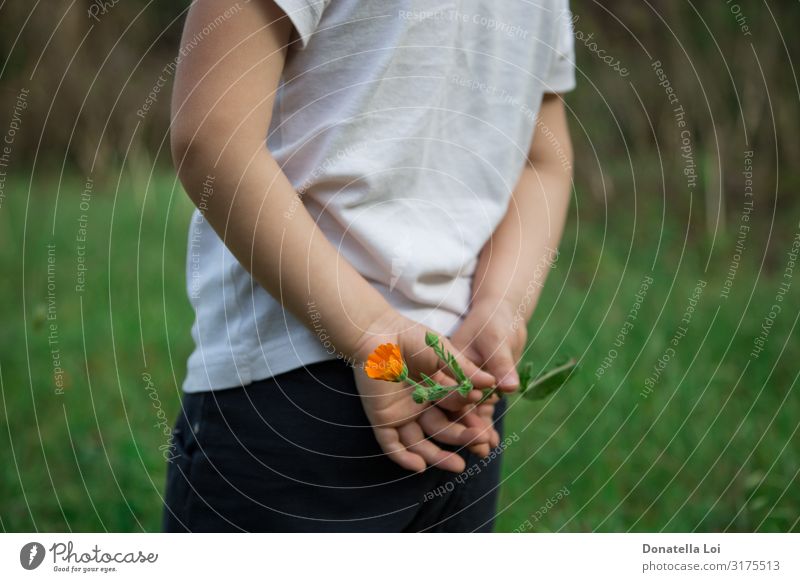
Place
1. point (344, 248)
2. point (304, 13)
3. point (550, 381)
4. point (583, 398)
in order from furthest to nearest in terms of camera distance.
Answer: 1. point (583, 398)
2. point (550, 381)
3. point (344, 248)
4. point (304, 13)

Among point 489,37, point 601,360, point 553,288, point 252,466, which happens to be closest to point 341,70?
point 489,37

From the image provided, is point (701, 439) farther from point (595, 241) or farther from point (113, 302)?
point (113, 302)

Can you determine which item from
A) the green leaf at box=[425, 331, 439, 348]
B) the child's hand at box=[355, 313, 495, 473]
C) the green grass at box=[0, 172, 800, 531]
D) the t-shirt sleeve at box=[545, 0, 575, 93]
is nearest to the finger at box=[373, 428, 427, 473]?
the child's hand at box=[355, 313, 495, 473]

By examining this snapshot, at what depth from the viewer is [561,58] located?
92 cm

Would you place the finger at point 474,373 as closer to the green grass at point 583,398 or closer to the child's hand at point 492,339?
the child's hand at point 492,339

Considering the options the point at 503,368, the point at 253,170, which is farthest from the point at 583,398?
the point at 253,170

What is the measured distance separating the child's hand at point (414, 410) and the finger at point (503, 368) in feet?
0.09

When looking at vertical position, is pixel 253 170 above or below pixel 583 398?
above

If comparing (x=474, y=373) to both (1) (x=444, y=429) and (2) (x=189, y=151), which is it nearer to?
(1) (x=444, y=429)

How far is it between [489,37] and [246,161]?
28 centimetres

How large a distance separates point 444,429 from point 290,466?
0.49 ft

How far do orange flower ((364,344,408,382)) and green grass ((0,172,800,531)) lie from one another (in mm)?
748

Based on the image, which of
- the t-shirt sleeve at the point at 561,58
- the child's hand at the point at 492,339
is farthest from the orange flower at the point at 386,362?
the t-shirt sleeve at the point at 561,58

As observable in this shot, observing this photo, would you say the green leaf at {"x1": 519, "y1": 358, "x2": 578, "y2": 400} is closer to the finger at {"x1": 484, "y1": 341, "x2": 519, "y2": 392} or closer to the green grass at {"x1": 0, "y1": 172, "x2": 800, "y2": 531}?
the finger at {"x1": 484, "y1": 341, "x2": 519, "y2": 392}
